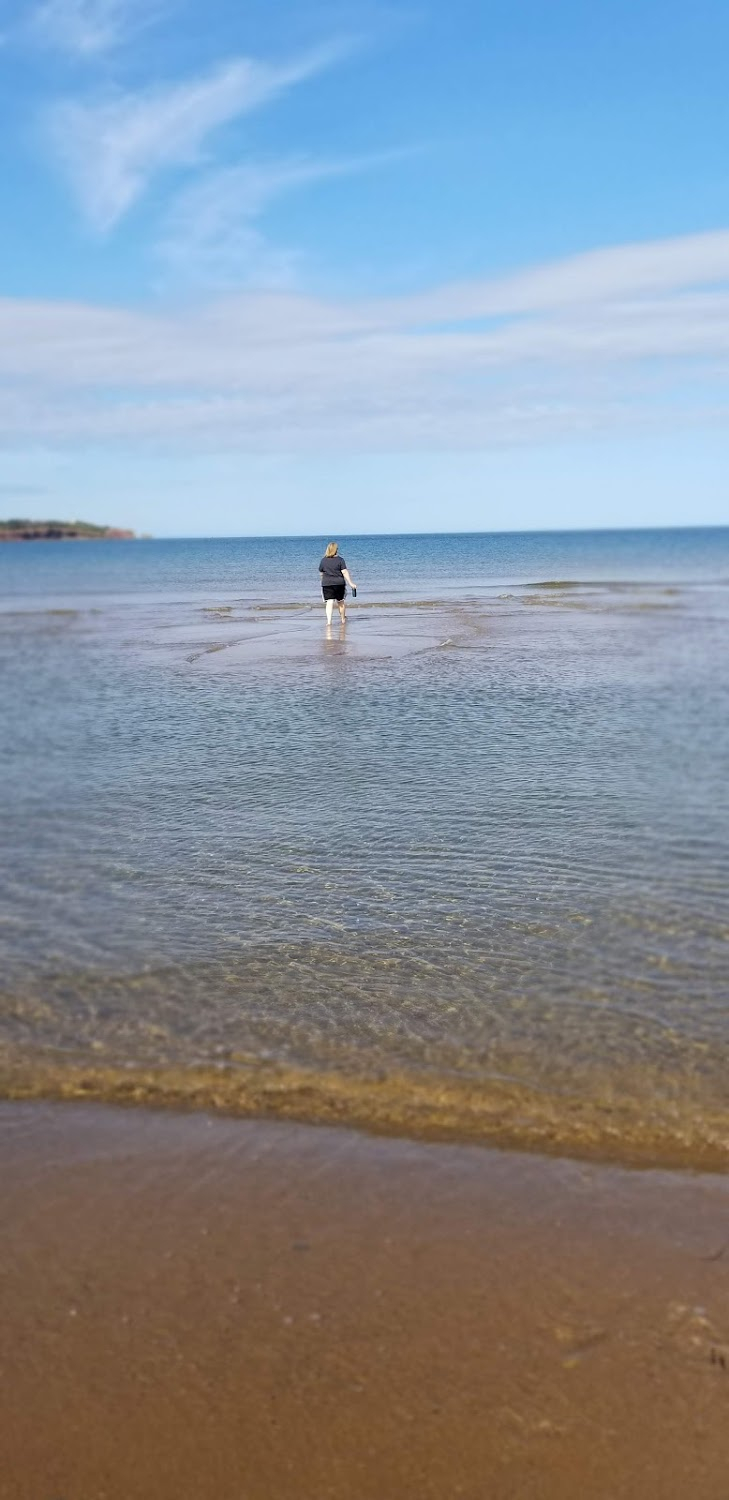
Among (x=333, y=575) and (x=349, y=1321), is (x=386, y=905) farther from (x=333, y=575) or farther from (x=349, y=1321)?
(x=333, y=575)

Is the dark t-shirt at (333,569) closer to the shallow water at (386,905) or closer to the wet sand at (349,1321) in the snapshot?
the shallow water at (386,905)

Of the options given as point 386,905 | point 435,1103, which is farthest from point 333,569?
point 435,1103

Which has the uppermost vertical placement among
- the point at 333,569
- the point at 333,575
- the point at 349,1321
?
the point at 333,569

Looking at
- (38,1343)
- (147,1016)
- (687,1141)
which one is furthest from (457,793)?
(38,1343)

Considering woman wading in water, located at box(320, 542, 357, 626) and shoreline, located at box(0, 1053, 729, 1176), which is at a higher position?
woman wading in water, located at box(320, 542, 357, 626)

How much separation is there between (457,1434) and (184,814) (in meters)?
8.09

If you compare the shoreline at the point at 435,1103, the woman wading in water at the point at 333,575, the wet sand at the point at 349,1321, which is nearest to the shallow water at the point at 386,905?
the shoreline at the point at 435,1103

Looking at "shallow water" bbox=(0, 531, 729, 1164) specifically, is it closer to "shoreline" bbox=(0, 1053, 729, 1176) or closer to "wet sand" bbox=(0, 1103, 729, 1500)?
"shoreline" bbox=(0, 1053, 729, 1176)

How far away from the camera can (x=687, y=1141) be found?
5.16 meters

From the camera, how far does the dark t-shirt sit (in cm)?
3091

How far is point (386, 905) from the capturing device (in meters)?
8.39

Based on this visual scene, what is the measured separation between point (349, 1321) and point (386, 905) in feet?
14.6

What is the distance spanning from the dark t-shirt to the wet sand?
26.4m

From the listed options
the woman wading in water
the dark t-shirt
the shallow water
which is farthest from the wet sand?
the dark t-shirt
